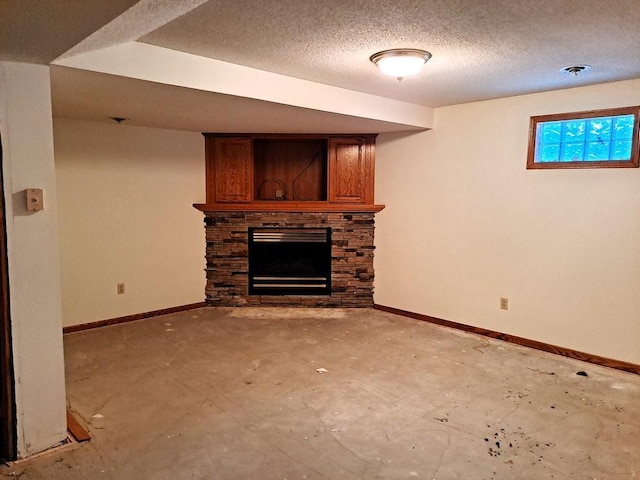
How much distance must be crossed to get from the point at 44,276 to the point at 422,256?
3495 millimetres

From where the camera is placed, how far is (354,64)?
9.79 ft

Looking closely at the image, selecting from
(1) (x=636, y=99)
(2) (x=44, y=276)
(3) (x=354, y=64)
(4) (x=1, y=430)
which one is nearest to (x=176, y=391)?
(4) (x=1, y=430)

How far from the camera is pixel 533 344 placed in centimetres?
405

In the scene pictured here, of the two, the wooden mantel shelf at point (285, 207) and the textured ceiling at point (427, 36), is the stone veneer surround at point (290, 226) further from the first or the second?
the textured ceiling at point (427, 36)

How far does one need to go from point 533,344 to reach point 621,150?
1.70 metres

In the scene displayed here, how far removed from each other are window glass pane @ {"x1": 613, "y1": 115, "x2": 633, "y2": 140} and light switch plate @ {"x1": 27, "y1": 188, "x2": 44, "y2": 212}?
3.83 meters

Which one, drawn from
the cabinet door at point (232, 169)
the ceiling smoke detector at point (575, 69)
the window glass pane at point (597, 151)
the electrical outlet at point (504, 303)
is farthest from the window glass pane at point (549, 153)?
the cabinet door at point (232, 169)

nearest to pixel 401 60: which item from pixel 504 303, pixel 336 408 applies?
pixel 336 408

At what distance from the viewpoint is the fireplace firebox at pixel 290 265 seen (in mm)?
5309

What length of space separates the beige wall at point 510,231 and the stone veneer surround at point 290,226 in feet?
0.66

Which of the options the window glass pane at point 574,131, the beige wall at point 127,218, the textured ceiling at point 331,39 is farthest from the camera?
the beige wall at point 127,218

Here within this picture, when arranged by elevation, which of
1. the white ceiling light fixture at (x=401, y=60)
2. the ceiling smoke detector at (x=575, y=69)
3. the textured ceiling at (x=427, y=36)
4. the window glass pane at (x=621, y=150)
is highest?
the ceiling smoke detector at (x=575, y=69)

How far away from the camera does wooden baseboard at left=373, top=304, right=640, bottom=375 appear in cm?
355

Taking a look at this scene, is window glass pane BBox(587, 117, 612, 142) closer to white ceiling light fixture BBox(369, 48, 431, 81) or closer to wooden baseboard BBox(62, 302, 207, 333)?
white ceiling light fixture BBox(369, 48, 431, 81)
